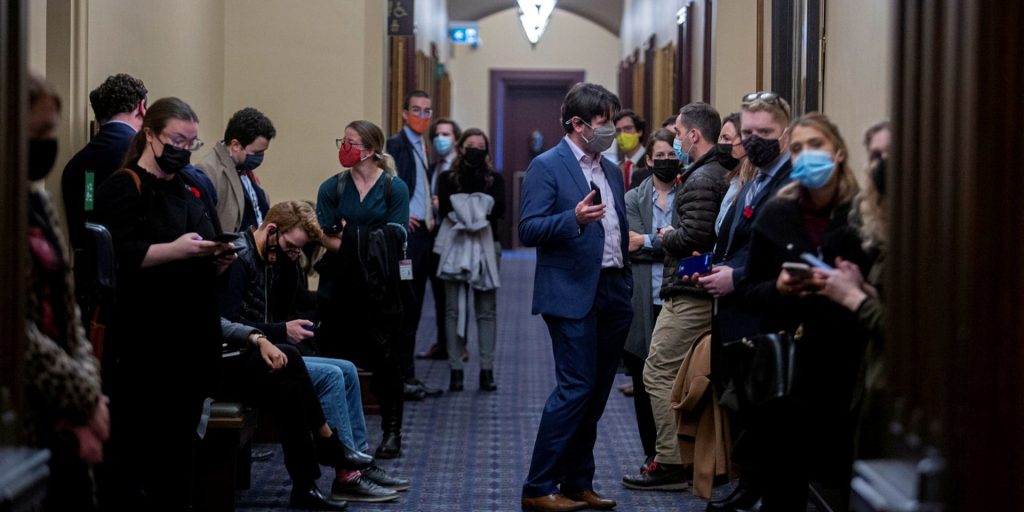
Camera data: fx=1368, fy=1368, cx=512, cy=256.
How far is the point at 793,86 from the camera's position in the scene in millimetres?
6086

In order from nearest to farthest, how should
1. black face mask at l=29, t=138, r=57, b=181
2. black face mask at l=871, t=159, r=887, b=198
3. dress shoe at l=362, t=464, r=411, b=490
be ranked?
black face mask at l=29, t=138, r=57, b=181 < black face mask at l=871, t=159, r=887, b=198 < dress shoe at l=362, t=464, r=411, b=490

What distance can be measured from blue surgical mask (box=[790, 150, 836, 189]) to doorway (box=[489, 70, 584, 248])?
1862 cm

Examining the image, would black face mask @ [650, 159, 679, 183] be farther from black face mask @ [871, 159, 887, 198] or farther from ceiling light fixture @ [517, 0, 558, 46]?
ceiling light fixture @ [517, 0, 558, 46]

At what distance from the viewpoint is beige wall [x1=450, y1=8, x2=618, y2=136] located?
22.5 meters

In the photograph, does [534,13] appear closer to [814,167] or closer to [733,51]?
[733,51]

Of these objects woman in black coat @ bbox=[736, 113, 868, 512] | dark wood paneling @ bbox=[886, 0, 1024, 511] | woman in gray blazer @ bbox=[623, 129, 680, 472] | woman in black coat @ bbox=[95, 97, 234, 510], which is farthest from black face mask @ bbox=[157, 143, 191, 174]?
dark wood paneling @ bbox=[886, 0, 1024, 511]

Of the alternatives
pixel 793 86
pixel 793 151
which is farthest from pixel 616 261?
pixel 793 151

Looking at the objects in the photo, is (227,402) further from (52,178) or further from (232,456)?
(52,178)

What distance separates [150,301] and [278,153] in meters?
3.95

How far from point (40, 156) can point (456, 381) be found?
552cm

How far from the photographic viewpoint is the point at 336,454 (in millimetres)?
5461

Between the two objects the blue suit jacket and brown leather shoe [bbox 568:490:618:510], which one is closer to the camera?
the blue suit jacket

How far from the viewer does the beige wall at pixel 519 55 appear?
887 inches

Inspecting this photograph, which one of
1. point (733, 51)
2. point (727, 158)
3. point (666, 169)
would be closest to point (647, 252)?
point (666, 169)
